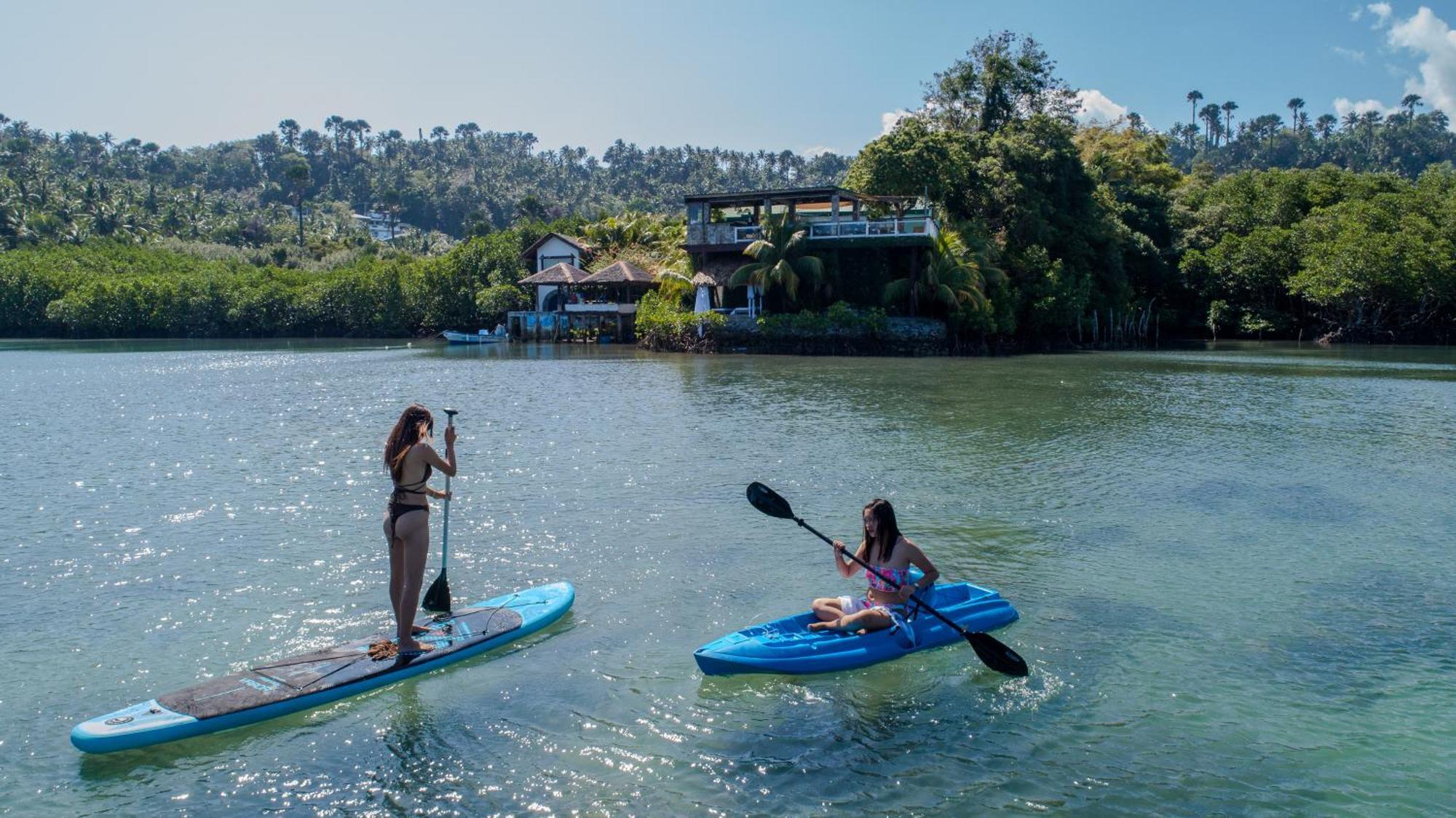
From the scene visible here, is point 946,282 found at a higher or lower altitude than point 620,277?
lower

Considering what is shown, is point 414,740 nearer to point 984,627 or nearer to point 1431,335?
point 984,627

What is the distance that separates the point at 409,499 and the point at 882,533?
157 inches

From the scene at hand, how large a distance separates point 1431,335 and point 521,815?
61.9 meters

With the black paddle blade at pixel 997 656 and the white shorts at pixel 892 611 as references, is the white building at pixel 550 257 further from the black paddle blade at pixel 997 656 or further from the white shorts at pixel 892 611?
the black paddle blade at pixel 997 656

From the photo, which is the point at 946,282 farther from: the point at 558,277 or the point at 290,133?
the point at 290,133

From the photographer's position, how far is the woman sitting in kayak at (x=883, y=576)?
→ 8.49 meters

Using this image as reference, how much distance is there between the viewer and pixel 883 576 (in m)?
8.55

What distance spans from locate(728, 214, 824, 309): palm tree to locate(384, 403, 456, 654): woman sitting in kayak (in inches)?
1406

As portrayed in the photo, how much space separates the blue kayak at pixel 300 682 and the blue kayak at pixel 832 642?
6.51 feet

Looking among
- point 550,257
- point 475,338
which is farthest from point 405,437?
point 550,257

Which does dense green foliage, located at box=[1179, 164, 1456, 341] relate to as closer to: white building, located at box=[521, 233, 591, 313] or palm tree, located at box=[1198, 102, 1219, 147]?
white building, located at box=[521, 233, 591, 313]

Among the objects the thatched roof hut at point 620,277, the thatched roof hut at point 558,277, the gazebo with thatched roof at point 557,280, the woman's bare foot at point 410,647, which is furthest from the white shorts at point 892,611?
the thatched roof hut at point 558,277

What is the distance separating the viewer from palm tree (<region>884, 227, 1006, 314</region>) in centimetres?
4266

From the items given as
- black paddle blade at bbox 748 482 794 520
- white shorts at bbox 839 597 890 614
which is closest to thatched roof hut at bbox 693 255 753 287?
black paddle blade at bbox 748 482 794 520
